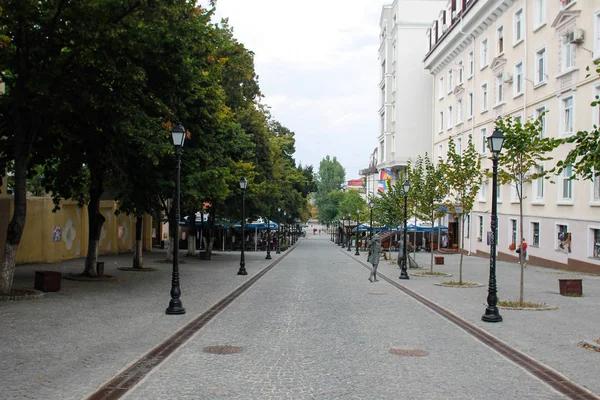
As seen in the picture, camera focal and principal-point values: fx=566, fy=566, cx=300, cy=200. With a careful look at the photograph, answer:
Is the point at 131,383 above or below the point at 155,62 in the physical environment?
below

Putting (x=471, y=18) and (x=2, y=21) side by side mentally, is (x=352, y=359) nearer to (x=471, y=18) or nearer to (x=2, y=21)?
(x=2, y=21)

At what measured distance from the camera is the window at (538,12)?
31525mm

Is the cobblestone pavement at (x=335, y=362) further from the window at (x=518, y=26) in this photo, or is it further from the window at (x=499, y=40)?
the window at (x=499, y=40)

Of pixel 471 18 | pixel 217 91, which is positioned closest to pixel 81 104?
pixel 217 91

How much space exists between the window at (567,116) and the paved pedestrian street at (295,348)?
1473cm

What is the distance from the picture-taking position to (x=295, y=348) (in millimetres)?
9594

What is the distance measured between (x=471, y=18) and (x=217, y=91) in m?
27.3

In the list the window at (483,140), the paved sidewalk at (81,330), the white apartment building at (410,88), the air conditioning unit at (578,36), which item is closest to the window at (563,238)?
the air conditioning unit at (578,36)

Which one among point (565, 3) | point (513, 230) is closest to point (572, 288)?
point (565, 3)

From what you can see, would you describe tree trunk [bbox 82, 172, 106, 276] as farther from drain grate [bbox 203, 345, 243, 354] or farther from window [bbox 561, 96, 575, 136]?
window [bbox 561, 96, 575, 136]

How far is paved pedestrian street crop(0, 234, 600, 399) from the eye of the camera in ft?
23.5

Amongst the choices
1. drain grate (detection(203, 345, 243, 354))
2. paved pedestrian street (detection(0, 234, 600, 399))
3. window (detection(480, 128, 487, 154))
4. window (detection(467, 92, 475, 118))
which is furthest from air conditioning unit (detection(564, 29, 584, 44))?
drain grate (detection(203, 345, 243, 354))

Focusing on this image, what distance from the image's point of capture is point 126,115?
16078 mm

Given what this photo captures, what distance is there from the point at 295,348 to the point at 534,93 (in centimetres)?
2780
